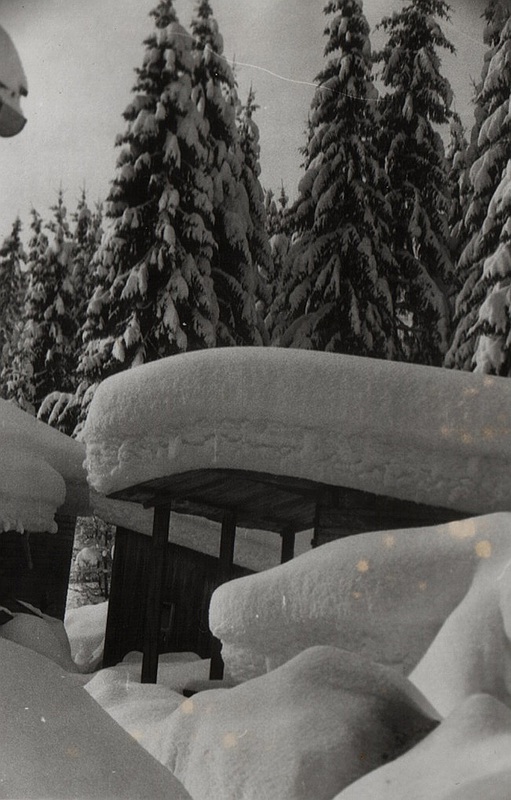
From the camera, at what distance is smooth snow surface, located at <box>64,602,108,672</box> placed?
2.90 feet

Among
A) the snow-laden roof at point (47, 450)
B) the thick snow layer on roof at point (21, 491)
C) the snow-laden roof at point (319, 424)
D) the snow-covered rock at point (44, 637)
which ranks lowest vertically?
the snow-covered rock at point (44, 637)

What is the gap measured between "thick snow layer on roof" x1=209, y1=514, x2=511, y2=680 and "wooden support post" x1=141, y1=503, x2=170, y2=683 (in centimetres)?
10

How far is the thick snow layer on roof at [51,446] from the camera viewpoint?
90 centimetres

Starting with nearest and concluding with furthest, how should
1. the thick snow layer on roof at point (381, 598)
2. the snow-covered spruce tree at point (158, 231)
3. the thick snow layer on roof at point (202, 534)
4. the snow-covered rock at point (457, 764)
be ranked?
the snow-covered rock at point (457, 764) → the thick snow layer on roof at point (381, 598) → the thick snow layer on roof at point (202, 534) → the snow-covered spruce tree at point (158, 231)

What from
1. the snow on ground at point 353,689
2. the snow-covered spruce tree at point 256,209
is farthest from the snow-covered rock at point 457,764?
the snow-covered spruce tree at point 256,209

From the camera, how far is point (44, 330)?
38.2 inches

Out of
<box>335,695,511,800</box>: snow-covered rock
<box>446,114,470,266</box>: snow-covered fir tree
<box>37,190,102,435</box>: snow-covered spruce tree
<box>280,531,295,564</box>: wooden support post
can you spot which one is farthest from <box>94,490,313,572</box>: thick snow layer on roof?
<box>446,114,470,266</box>: snow-covered fir tree

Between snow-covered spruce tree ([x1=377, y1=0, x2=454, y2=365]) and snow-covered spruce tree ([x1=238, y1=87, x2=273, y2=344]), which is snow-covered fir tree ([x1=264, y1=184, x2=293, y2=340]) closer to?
snow-covered spruce tree ([x1=238, y1=87, x2=273, y2=344])

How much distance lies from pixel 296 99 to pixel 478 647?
2.01 ft

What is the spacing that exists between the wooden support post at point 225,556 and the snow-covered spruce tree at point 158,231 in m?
0.18

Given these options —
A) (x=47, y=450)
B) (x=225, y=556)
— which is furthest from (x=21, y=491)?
(x=225, y=556)

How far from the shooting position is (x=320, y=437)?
758mm

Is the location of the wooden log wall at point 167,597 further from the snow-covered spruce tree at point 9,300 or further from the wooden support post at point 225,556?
the snow-covered spruce tree at point 9,300

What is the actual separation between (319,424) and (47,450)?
0.34 metres
